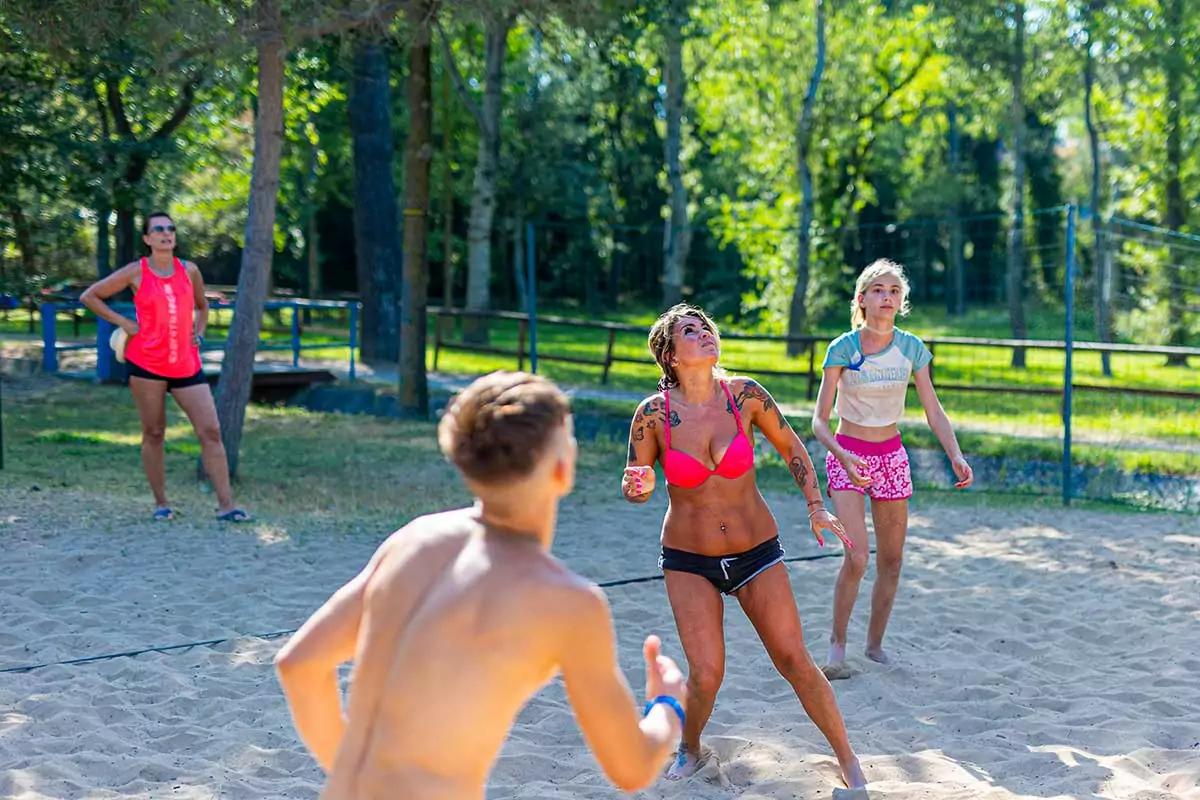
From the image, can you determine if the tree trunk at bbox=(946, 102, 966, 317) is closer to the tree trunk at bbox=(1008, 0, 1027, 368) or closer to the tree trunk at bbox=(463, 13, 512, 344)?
the tree trunk at bbox=(1008, 0, 1027, 368)

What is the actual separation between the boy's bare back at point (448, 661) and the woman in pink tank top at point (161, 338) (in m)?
6.18

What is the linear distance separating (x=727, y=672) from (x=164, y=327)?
162 inches

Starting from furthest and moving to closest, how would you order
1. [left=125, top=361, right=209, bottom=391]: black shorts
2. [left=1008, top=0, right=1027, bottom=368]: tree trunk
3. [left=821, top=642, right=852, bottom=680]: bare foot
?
1. [left=1008, top=0, right=1027, bottom=368]: tree trunk
2. [left=125, top=361, right=209, bottom=391]: black shorts
3. [left=821, top=642, right=852, bottom=680]: bare foot

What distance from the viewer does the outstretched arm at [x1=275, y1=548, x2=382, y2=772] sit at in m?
2.09

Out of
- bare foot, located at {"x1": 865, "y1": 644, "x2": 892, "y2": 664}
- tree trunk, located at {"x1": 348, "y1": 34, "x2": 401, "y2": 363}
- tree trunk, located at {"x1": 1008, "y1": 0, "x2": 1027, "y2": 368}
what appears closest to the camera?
bare foot, located at {"x1": 865, "y1": 644, "x2": 892, "y2": 664}

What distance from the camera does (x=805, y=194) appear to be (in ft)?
79.6

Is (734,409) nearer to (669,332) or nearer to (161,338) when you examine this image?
(669,332)

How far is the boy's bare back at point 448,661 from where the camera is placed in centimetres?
A: 189

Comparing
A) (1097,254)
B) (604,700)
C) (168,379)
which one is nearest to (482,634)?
(604,700)

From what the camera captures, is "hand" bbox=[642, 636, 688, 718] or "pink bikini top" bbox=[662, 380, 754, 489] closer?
"hand" bbox=[642, 636, 688, 718]

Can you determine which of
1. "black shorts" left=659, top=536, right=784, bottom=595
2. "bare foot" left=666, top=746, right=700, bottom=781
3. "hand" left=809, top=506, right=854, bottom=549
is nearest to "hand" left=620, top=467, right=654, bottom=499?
"black shorts" left=659, top=536, right=784, bottom=595

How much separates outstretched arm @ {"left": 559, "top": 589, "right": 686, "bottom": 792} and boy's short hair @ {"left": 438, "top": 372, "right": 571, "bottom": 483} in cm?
23

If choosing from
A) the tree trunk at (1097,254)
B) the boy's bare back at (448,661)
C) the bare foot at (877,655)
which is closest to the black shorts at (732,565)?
the bare foot at (877,655)

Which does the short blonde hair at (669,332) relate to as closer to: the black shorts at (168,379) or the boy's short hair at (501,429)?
the boy's short hair at (501,429)
